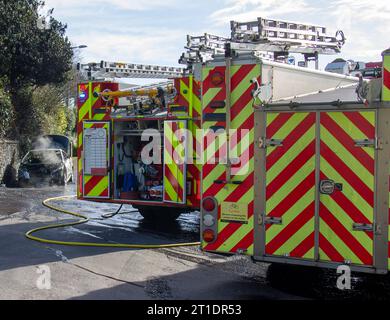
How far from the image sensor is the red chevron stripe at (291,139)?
5.23 m

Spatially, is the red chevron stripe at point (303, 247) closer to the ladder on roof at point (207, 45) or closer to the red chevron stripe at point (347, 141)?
the red chevron stripe at point (347, 141)

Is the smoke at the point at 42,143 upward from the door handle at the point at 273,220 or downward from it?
upward

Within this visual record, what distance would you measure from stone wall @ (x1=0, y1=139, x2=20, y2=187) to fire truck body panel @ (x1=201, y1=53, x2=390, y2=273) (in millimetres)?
12903

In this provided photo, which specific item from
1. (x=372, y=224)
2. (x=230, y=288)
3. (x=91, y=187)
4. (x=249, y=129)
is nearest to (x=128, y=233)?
(x=91, y=187)

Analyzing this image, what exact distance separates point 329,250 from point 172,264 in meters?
2.53

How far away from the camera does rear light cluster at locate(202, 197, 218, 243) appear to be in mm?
5680

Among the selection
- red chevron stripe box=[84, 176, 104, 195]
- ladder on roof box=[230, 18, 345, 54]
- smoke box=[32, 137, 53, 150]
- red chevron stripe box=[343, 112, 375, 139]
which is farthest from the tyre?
red chevron stripe box=[343, 112, 375, 139]

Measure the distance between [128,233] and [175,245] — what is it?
1313 mm

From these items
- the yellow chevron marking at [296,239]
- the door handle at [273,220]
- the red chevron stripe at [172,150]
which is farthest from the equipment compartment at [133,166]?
the yellow chevron marking at [296,239]

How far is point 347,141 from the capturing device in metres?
5.04

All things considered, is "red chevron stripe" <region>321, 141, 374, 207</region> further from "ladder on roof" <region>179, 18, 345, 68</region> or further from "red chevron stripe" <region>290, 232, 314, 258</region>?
"ladder on roof" <region>179, 18, 345, 68</region>

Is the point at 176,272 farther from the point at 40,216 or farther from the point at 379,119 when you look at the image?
the point at 40,216

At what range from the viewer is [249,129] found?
18.1 ft

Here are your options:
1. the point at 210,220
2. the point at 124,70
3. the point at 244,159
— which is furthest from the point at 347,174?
the point at 124,70
